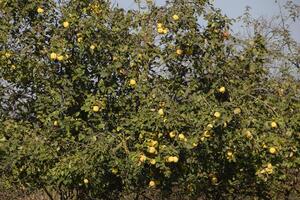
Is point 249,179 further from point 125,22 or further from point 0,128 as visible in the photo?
point 0,128

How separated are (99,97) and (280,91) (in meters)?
2.04

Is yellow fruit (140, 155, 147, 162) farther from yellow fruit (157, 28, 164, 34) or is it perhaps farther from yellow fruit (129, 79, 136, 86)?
yellow fruit (157, 28, 164, 34)

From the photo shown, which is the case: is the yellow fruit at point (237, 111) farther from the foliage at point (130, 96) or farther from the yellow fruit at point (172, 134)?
the yellow fruit at point (172, 134)

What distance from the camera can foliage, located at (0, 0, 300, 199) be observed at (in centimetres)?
438

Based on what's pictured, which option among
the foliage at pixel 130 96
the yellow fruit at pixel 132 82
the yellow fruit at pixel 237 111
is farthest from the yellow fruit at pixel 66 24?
the yellow fruit at pixel 237 111

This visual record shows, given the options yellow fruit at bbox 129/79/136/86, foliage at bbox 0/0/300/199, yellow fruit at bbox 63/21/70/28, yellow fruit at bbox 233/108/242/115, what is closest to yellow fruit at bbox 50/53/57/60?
foliage at bbox 0/0/300/199

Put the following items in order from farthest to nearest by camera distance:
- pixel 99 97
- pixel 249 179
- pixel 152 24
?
1. pixel 249 179
2. pixel 152 24
3. pixel 99 97

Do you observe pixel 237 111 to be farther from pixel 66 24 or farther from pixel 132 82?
pixel 66 24

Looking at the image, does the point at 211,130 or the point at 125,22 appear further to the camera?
the point at 125,22

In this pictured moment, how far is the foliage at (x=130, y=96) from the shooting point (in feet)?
14.4

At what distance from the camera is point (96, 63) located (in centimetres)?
483

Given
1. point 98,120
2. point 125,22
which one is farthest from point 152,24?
point 98,120

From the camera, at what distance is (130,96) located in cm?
471

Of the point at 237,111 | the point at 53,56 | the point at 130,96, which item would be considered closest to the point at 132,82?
the point at 130,96
